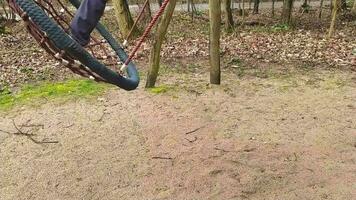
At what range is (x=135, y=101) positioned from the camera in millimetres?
4906

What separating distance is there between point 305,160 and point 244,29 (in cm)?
602

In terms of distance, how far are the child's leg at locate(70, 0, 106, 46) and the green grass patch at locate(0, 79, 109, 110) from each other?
2.78 m

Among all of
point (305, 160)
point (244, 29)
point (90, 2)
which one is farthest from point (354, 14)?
point (90, 2)

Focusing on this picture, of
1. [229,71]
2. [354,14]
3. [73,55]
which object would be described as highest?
[73,55]

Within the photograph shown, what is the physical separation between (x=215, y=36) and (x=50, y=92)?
6.21ft

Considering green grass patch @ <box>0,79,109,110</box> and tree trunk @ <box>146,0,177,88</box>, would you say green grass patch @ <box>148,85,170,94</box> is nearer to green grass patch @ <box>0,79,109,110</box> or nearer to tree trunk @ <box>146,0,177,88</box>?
tree trunk @ <box>146,0,177,88</box>

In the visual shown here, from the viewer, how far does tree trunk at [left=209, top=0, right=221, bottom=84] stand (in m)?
4.96

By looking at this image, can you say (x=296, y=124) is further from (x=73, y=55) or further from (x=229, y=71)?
(x=73, y=55)

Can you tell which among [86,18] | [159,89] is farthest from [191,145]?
[86,18]

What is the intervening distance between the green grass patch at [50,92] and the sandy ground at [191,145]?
9.5 inches

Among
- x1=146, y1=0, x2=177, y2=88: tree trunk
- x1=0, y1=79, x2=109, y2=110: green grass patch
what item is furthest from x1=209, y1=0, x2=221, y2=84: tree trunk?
x1=0, y1=79, x2=109, y2=110: green grass patch

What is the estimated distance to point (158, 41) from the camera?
506 centimetres

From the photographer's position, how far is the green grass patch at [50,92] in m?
5.07

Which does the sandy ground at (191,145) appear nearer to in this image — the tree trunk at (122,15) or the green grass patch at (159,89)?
the green grass patch at (159,89)
